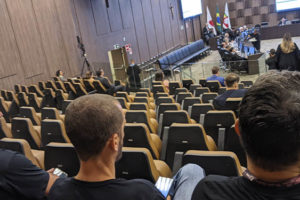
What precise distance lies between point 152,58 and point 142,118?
40.7ft

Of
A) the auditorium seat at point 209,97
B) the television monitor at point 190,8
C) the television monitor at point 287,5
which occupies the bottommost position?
the auditorium seat at point 209,97

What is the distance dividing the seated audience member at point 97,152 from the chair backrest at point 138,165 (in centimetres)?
58

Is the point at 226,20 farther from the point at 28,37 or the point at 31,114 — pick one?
the point at 31,114

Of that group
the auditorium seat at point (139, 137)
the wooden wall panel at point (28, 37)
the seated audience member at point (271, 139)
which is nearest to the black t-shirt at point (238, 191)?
the seated audience member at point (271, 139)

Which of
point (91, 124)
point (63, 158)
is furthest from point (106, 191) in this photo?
point (63, 158)


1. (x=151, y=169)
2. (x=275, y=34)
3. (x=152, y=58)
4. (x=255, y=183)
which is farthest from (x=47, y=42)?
(x=275, y=34)

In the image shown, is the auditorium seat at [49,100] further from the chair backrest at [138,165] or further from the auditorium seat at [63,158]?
the chair backrest at [138,165]

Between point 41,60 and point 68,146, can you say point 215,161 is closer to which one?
point 68,146

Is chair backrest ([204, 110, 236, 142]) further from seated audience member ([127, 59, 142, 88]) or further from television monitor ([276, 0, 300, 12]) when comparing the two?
television monitor ([276, 0, 300, 12])

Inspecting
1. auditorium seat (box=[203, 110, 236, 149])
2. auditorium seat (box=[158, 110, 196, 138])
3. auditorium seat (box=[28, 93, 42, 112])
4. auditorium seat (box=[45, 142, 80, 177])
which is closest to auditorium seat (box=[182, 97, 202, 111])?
auditorium seat (box=[158, 110, 196, 138])

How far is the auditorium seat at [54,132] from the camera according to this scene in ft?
10.5

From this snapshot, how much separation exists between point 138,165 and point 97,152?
69 cm

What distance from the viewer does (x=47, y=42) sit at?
35.2ft

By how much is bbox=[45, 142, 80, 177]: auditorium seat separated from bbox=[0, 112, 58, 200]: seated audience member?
1.59ft
